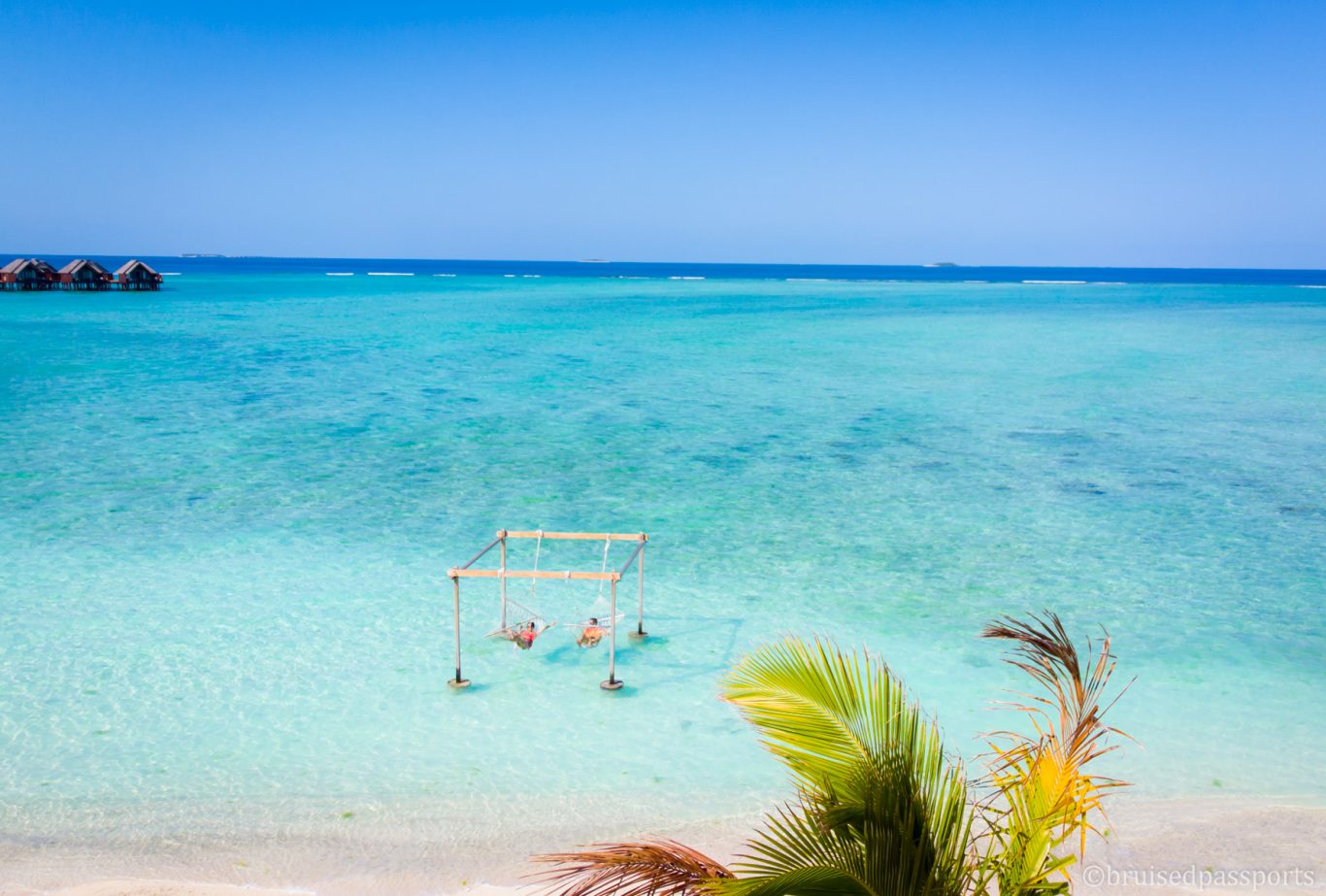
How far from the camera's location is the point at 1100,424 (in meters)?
18.0

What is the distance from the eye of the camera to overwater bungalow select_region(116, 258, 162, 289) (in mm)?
54938

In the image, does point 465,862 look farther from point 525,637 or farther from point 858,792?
point 858,792

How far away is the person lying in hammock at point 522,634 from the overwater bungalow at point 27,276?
55824 mm

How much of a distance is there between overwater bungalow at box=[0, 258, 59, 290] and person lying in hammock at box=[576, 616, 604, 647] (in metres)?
56.1

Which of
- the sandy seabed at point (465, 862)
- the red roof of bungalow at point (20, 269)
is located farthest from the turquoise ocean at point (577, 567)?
the red roof of bungalow at point (20, 269)

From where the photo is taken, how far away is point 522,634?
723 cm

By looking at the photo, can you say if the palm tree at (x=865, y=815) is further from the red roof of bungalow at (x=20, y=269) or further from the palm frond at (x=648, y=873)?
the red roof of bungalow at (x=20, y=269)

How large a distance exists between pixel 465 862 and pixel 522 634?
2.22m

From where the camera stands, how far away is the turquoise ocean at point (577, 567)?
6.08 meters

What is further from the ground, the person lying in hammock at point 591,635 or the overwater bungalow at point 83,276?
the overwater bungalow at point 83,276

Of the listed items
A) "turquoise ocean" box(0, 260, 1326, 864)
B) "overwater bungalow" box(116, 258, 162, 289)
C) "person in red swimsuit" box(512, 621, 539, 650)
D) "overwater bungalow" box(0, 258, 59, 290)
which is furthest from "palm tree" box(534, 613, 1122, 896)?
"overwater bungalow" box(0, 258, 59, 290)

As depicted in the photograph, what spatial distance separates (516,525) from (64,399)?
42.5ft

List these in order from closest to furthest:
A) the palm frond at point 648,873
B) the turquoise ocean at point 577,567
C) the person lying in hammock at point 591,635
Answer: the palm frond at point 648,873, the turquoise ocean at point 577,567, the person lying in hammock at point 591,635

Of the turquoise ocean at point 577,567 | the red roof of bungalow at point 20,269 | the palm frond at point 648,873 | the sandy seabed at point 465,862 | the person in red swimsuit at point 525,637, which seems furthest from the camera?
the red roof of bungalow at point 20,269
